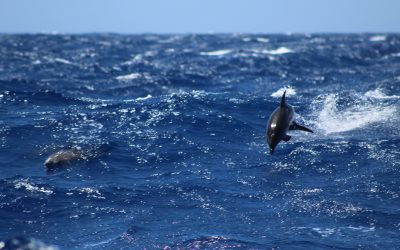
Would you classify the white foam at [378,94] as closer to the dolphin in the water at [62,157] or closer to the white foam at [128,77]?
the white foam at [128,77]

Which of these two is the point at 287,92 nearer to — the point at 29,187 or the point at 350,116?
the point at 350,116

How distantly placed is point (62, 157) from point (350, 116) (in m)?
12.6

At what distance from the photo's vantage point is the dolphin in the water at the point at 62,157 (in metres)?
15.3

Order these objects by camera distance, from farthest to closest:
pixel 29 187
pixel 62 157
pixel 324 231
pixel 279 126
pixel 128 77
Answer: pixel 128 77
pixel 62 157
pixel 29 187
pixel 324 231
pixel 279 126

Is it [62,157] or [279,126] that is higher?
[279,126]

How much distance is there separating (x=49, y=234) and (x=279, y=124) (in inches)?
220

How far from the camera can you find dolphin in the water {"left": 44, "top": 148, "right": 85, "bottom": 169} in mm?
15273

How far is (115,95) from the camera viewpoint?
101ft

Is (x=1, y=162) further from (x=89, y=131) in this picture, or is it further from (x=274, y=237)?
(x=274, y=237)

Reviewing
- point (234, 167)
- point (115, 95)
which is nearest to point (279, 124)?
point (234, 167)

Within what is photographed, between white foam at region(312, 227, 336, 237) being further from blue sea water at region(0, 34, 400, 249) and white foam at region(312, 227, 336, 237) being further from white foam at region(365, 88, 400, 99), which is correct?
white foam at region(365, 88, 400, 99)

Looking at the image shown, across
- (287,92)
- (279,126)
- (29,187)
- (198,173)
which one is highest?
(279,126)

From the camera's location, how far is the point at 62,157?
1559cm

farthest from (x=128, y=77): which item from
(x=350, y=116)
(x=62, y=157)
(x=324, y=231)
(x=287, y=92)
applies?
(x=324, y=231)
